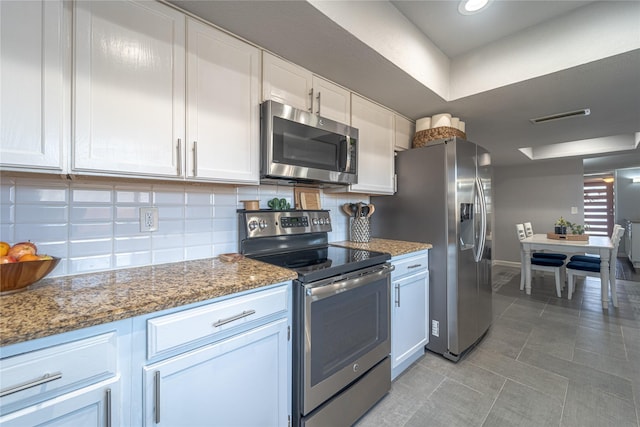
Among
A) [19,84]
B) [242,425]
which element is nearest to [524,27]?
[19,84]

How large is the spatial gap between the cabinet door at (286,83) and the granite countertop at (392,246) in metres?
1.11

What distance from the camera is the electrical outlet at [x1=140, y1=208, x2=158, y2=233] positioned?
1.37 metres

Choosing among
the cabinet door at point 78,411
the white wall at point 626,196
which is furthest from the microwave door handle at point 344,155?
the white wall at point 626,196

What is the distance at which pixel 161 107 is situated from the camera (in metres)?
1.19

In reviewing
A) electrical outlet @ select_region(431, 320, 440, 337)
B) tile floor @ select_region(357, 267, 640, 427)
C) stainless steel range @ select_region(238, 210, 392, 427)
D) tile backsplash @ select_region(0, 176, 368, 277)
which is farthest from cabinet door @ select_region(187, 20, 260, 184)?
electrical outlet @ select_region(431, 320, 440, 337)

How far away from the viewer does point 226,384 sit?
104 centimetres

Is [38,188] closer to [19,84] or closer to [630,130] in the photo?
[19,84]

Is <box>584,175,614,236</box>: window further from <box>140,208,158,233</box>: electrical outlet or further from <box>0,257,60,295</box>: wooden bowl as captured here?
<box>0,257,60,295</box>: wooden bowl

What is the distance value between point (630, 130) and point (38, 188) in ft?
17.3

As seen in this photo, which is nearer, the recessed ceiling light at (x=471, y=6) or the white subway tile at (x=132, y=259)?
the white subway tile at (x=132, y=259)

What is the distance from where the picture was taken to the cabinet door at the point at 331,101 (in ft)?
5.98

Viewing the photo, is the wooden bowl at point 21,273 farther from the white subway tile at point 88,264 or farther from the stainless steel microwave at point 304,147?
the stainless steel microwave at point 304,147

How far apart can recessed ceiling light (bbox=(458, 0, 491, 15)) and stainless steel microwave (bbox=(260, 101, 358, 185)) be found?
37.5 inches

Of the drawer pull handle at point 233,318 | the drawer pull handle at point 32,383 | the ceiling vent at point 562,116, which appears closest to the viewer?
the drawer pull handle at point 32,383
